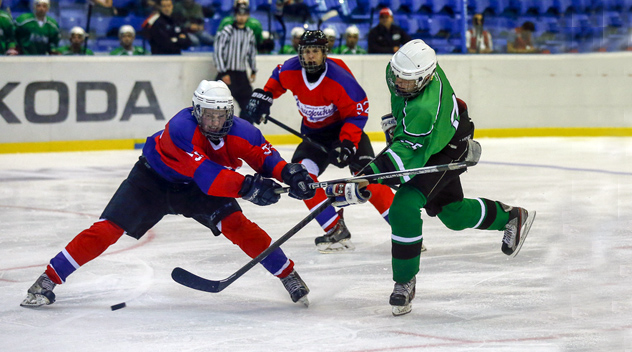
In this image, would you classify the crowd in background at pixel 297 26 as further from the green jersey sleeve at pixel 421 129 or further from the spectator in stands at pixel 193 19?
the green jersey sleeve at pixel 421 129

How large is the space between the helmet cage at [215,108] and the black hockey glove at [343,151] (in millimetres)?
1063

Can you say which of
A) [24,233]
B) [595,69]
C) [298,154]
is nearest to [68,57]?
[24,233]

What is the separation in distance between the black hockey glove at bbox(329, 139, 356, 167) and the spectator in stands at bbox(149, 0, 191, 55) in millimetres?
4485

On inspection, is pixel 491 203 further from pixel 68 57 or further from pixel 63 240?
pixel 68 57

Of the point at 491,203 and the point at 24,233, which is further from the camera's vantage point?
the point at 24,233

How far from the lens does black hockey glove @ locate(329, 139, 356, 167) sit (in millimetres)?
4035

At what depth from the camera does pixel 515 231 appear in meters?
3.72

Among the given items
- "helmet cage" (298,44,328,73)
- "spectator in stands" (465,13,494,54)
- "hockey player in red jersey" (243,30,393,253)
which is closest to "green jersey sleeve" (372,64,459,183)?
"hockey player in red jersey" (243,30,393,253)

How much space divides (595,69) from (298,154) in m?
6.13

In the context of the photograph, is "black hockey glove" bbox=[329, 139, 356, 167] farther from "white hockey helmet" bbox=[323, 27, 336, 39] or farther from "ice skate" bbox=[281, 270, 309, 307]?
"white hockey helmet" bbox=[323, 27, 336, 39]

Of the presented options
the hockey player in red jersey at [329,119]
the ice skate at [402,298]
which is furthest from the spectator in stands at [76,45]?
the ice skate at [402,298]

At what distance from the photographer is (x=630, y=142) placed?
8953 mm

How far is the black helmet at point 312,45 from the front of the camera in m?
4.14

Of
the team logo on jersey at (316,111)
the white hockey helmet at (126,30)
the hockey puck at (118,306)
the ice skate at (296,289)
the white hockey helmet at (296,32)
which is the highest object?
the team logo on jersey at (316,111)
